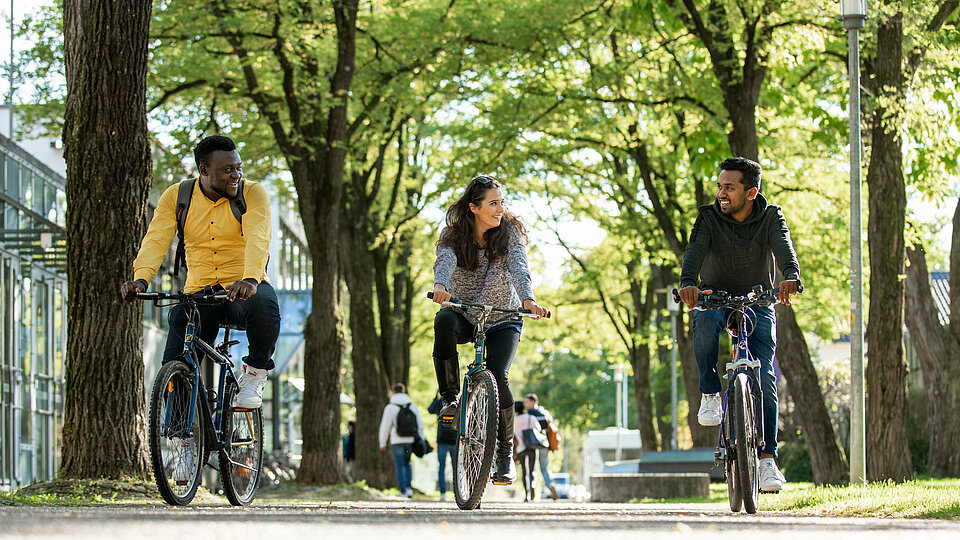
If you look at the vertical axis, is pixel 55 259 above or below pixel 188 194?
above

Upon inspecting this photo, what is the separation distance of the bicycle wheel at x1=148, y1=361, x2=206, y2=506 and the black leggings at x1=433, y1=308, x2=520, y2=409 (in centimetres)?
149

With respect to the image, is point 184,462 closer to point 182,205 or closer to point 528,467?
point 182,205

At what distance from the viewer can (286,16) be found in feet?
66.5

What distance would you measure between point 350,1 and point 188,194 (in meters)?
12.9

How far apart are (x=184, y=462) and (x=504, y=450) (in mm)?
1836

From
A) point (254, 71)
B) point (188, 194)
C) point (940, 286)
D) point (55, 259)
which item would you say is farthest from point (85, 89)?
point (940, 286)

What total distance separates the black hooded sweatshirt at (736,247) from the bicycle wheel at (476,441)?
1403 mm

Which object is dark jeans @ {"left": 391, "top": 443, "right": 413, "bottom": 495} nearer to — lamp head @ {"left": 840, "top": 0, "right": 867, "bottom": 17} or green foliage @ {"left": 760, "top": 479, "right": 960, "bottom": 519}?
lamp head @ {"left": 840, "top": 0, "right": 867, "bottom": 17}

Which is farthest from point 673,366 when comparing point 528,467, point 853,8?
point 853,8

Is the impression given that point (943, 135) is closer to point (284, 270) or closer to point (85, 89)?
point (85, 89)

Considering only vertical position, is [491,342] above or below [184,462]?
above

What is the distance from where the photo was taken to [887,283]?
1576 centimetres

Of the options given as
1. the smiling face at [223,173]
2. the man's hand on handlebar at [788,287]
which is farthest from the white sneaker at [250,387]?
the man's hand on handlebar at [788,287]

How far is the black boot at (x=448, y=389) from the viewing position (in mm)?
8711
